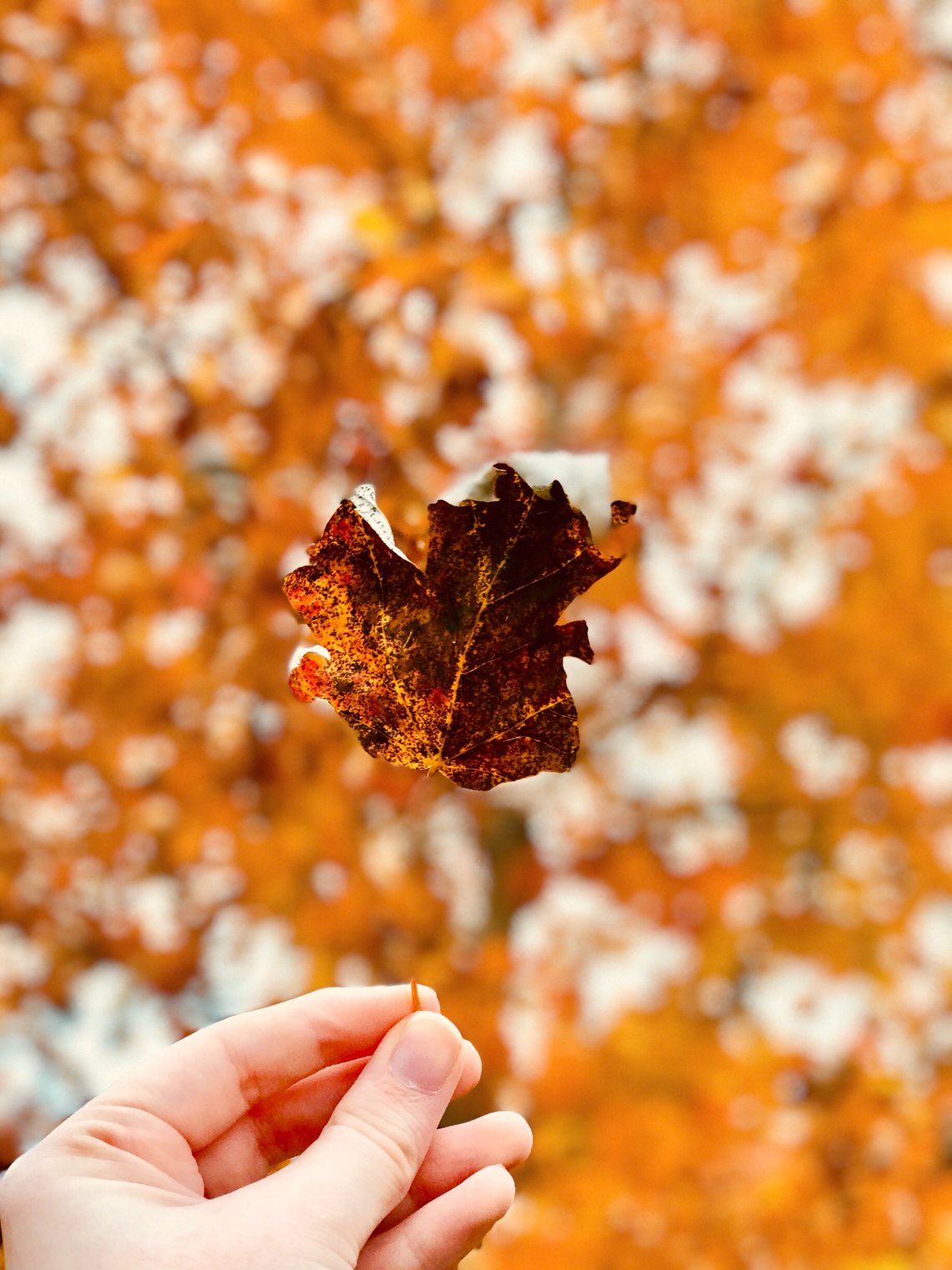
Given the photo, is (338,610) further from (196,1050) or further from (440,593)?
(196,1050)

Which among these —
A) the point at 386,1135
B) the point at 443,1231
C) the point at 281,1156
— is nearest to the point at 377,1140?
the point at 386,1135

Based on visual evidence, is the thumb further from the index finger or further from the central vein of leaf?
the central vein of leaf

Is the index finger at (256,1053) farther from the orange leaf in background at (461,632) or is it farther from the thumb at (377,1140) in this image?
the orange leaf in background at (461,632)

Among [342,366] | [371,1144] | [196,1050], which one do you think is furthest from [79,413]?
[371,1144]

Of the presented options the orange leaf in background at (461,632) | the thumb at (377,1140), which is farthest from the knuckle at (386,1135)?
the orange leaf in background at (461,632)

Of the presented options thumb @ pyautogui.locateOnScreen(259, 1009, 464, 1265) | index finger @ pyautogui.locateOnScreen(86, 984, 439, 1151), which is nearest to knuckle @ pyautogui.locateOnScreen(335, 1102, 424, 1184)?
thumb @ pyautogui.locateOnScreen(259, 1009, 464, 1265)

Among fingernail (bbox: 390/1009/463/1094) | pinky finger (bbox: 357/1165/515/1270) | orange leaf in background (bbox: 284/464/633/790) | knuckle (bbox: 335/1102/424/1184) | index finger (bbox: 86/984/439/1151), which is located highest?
orange leaf in background (bbox: 284/464/633/790)

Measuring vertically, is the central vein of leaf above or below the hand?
above
